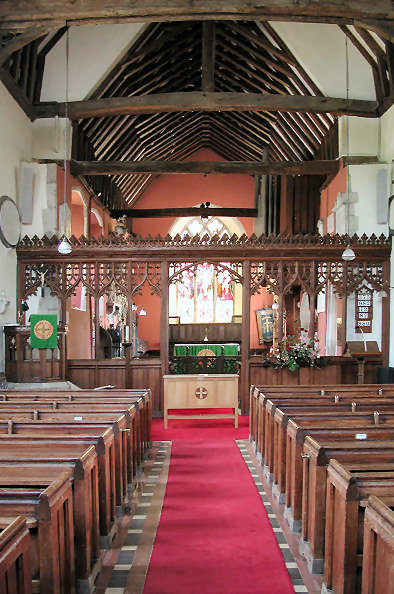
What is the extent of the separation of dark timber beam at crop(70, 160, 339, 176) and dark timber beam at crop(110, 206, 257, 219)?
4.33 metres

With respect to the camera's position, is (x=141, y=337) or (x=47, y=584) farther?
(x=141, y=337)

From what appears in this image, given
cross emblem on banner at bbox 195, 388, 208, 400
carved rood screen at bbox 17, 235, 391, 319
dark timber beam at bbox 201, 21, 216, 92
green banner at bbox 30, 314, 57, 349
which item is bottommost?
cross emblem on banner at bbox 195, 388, 208, 400

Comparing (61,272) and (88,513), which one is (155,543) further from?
(61,272)

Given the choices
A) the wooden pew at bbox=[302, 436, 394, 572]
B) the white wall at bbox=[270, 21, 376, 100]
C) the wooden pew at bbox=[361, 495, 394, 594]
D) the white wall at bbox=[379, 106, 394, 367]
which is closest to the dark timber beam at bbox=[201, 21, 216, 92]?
the white wall at bbox=[270, 21, 376, 100]

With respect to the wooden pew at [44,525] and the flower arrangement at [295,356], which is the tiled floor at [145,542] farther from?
the flower arrangement at [295,356]

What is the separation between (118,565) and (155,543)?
36 centimetres

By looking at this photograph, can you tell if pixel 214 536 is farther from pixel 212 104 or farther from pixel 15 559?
pixel 212 104

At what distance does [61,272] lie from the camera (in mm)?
8328

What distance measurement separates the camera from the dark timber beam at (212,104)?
28.1 feet

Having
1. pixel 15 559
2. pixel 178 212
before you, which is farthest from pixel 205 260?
pixel 178 212

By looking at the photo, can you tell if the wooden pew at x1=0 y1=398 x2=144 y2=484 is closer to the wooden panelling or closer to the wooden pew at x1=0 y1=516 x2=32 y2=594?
the wooden pew at x1=0 y1=516 x2=32 y2=594

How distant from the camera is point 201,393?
7.18 metres

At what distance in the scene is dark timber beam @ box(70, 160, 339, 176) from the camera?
9.59 metres

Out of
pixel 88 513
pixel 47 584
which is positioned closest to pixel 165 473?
pixel 88 513
